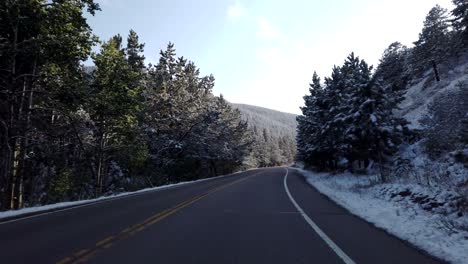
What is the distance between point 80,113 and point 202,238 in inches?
969

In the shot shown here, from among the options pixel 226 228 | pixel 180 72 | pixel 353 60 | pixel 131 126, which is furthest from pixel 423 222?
pixel 180 72

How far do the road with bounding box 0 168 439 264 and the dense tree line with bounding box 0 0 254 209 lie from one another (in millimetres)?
7964

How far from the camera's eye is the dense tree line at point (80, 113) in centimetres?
1805

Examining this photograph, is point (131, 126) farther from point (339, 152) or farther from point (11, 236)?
point (11, 236)

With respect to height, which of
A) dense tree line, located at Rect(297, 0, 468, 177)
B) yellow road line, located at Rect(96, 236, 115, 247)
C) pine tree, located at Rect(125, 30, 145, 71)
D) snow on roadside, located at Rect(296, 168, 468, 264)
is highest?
pine tree, located at Rect(125, 30, 145, 71)

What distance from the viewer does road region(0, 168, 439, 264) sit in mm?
6750

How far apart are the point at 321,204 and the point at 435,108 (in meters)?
20.5

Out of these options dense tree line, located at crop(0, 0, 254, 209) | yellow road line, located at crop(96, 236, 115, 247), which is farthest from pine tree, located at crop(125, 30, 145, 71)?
yellow road line, located at crop(96, 236, 115, 247)

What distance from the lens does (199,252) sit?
720cm

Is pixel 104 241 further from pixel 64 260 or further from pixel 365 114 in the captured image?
pixel 365 114

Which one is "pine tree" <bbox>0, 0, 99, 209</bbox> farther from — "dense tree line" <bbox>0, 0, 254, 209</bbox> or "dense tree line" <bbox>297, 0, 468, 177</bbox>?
"dense tree line" <bbox>297, 0, 468, 177</bbox>

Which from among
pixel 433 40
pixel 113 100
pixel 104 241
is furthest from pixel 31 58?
pixel 433 40

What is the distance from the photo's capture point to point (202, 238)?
8.55 m

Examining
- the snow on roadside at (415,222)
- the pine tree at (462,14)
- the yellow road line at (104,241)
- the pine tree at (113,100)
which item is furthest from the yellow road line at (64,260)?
the pine tree at (462,14)
